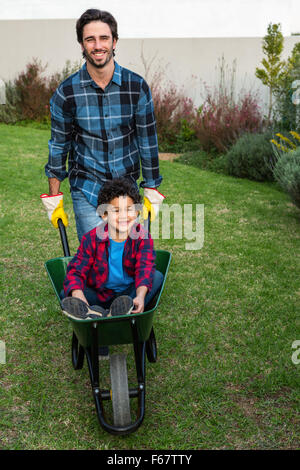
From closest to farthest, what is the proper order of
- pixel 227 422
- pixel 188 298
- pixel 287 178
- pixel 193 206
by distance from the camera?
pixel 227 422 < pixel 188 298 < pixel 287 178 < pixel 193 206

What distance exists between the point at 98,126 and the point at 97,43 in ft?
1.33

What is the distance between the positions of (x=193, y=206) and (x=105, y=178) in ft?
11.1

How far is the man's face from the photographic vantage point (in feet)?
7.79

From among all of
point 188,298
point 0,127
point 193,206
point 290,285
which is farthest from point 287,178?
point 0,127

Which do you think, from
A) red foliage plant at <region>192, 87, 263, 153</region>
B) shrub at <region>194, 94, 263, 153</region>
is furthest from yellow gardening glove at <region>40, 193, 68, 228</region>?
red foliage plant at <region>192, 87, 263, 153</region>

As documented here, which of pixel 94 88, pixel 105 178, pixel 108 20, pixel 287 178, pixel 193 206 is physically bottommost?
pixel 193 206

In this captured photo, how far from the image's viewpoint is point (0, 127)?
963 centimetres

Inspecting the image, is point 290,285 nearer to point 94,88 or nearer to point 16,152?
point 94,88

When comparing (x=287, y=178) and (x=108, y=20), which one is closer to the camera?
(x=108, y=20)

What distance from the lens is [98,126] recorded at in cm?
258

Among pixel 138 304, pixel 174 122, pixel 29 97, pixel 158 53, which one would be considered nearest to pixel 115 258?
pixel 138 304

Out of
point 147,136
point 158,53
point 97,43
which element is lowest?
point 147,136

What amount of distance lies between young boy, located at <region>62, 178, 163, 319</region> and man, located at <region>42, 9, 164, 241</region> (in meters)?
0.37

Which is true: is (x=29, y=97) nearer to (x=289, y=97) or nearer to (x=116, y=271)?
(x=289, y=97)
